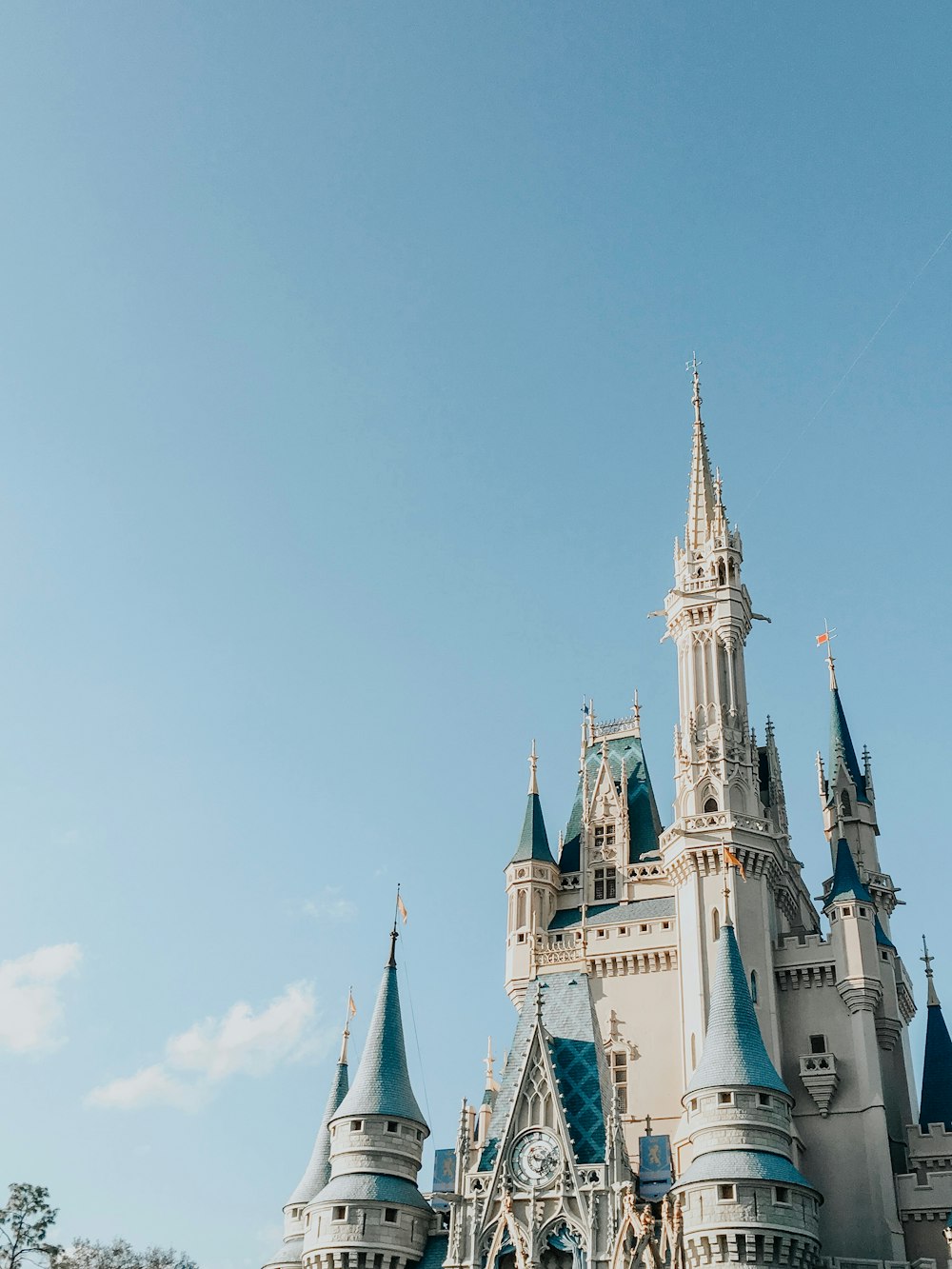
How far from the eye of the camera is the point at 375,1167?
146 feet

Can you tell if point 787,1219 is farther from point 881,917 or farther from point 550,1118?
point 881,917

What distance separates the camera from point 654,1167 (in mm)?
44156

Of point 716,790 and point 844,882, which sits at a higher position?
point 716,790

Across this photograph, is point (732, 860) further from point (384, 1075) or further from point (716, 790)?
point (384, 1075)

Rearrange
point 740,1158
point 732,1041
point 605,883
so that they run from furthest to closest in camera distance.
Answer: point 605,883 < point 732,1041 < point 740,1158

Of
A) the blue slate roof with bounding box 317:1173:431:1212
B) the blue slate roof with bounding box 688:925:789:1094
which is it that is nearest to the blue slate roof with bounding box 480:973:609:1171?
the blue slate roof with bounding box 317:1173:431:1212

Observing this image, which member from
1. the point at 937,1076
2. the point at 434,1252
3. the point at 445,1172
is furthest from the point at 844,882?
the point at 434,1252

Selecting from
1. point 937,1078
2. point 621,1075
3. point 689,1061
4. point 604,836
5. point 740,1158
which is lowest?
point 740,1158

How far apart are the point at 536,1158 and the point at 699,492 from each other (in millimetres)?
28863

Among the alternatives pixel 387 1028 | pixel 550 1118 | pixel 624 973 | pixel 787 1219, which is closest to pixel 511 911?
pixel 624 973

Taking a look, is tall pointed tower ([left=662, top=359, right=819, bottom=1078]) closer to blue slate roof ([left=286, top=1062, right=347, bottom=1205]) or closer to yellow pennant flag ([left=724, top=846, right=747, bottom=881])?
yellow pennant flag ([left=724, top=846, right=747, bottom=881])

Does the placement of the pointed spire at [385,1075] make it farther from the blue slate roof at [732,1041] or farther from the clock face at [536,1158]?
the blue slate roof at [732,1041]

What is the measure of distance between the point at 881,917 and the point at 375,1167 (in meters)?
22.4

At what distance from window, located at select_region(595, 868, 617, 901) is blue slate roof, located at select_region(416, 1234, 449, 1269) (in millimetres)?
15894
